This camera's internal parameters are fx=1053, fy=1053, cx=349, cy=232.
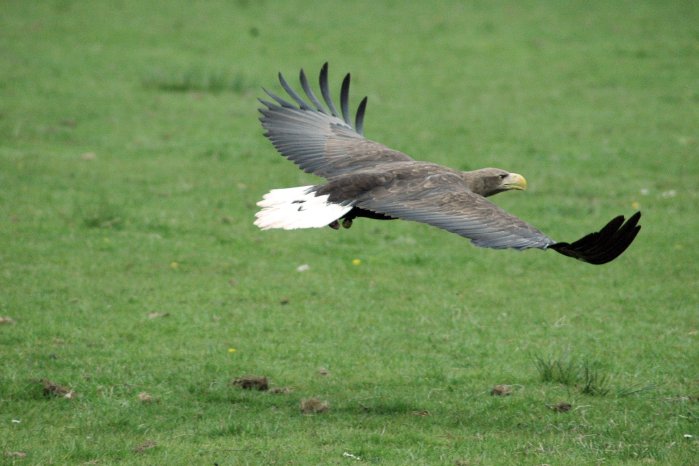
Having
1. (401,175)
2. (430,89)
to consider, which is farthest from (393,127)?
(401,175)

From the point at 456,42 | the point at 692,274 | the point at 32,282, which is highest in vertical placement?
the point at 456,42

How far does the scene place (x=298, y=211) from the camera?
8.27 m

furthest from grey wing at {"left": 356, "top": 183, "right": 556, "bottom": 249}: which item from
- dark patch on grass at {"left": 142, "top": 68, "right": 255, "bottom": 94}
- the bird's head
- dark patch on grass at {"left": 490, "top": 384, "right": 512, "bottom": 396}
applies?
dark patch on grass at {"left": 142, "top": 68, "right": 255, "bottom": 94}

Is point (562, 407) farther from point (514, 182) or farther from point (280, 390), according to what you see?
point (280, 390)

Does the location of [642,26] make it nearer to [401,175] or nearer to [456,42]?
[456,42]

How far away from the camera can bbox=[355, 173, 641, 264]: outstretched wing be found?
275 inches

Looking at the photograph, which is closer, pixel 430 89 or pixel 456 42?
pixel 430 89

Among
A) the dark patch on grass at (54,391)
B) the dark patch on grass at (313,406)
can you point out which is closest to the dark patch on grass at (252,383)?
the dark patch on grass at (313,406)

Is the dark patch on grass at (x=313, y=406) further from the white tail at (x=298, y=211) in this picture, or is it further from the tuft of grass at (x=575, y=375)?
the tuft of grass at (x=575, y=375)

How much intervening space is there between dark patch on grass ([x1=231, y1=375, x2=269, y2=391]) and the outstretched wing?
178 cm

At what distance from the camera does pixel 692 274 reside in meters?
12.5

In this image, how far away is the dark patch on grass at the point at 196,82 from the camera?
21156mm

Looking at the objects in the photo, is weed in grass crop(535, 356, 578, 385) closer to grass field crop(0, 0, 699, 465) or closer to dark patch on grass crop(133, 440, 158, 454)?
grass field crop(0, 0, 699, 465)

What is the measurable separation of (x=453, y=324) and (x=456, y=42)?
50.6 feet
